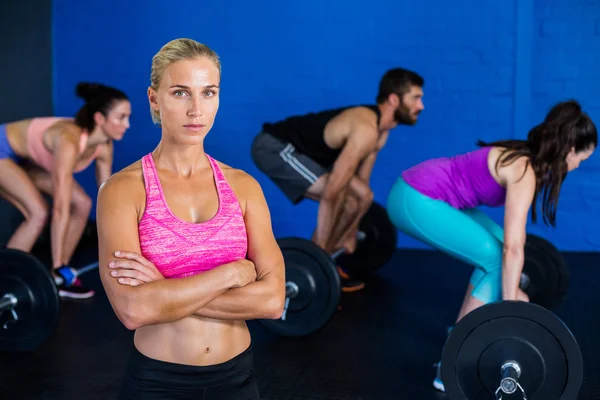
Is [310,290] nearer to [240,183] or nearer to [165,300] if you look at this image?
[240,183]

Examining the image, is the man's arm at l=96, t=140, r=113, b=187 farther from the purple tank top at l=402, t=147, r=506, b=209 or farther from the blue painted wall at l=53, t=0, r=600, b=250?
the purple tank top at l=402, t=147, r=506, b=209

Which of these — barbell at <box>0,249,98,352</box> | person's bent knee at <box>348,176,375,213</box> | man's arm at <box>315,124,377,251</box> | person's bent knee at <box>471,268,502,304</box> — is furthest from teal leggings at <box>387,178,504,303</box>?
barbell at <box>0,249,98,352</box>

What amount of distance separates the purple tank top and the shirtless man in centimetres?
65

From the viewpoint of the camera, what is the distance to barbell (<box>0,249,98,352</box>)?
7.34 ft

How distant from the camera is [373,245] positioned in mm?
3410

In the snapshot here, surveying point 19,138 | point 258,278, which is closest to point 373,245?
point 19,138

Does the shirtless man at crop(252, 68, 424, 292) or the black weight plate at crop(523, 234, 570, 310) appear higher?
the shirtless man at crop(252, 68, 424, 292)

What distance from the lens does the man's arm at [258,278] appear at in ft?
3.56

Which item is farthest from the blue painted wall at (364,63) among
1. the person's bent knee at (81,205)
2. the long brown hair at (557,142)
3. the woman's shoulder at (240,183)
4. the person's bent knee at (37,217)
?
the woman's shoulder at (240,183)

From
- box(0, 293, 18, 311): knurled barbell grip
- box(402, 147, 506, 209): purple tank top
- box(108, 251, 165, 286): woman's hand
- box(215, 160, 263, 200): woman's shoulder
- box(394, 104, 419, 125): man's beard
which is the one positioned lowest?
box(0, 293, 18, 311): knurled barbell grip

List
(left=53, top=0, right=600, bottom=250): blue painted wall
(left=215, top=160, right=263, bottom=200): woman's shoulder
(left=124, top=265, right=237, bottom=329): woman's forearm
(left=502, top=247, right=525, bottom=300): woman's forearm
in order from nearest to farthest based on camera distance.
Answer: (left=124, top=265, right=237, bottom=329): woman's forearm
(left=215, top=160, right=263, bottom=200): woman's shoulder
(left=502, top=247, right=525, bottom=300): woman's forearm
(left=53, top=0, right=600, bottom=250): blue painted wall

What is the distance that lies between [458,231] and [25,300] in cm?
137

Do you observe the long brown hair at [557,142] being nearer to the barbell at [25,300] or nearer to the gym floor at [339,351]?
the gym floor at [339,351]

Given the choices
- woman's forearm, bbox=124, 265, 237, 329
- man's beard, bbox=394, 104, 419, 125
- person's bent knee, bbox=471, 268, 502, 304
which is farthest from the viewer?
man's beard, bbox=394, 104, 419, 125
